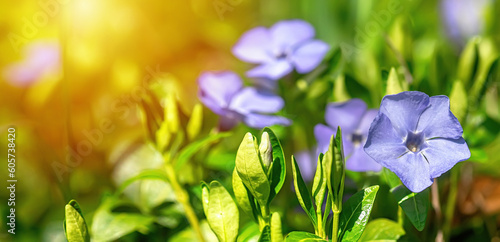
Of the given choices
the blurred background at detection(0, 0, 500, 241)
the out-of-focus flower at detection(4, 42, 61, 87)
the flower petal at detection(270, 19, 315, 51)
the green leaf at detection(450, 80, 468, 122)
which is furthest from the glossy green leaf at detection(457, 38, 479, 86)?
the out-of-focus flower at detection(4, 42, 61, 87)

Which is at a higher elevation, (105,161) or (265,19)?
(265,19)

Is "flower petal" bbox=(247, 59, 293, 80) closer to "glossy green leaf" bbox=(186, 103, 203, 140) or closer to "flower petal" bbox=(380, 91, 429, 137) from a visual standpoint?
"glossy green leaf" bbox=(186, 103, 203, 140)

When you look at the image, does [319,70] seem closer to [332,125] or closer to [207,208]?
[332,125]

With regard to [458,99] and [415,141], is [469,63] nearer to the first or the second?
[458,99]

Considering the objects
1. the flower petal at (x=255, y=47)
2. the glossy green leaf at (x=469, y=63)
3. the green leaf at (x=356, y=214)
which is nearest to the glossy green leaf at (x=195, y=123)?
the flower petal at (x=255, y=47)

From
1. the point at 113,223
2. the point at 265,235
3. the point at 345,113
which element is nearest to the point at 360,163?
the point at 345,113

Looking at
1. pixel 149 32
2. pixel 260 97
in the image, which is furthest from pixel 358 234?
pixel 149 32
